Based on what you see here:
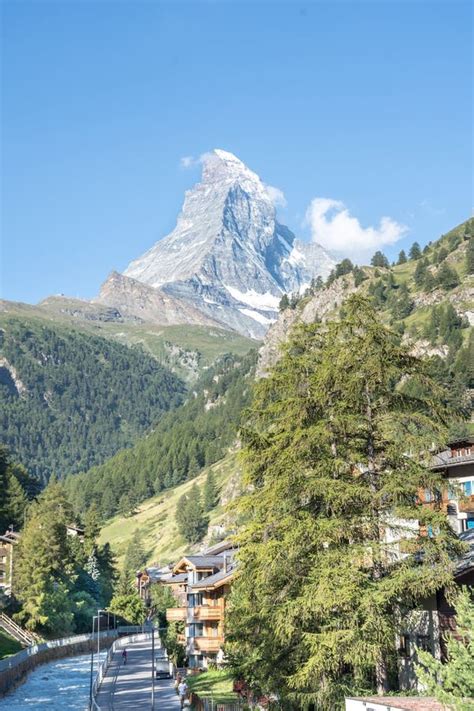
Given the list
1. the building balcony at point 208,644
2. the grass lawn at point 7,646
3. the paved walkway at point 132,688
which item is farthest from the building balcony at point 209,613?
the grass lawn at point 7,646

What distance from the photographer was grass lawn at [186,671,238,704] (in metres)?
53.8

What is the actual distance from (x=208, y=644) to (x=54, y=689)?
1440 centimetres

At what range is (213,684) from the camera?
60.7 metres

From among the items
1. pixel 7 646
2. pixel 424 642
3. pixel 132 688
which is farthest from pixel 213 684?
pixel 7 646

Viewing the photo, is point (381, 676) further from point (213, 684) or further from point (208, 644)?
point (208, 644)

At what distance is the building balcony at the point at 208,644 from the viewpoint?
7112cm

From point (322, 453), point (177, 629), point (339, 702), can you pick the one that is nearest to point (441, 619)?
point (339, 702)

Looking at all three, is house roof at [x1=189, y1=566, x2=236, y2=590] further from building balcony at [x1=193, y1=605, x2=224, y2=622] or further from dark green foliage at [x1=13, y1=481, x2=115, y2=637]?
dark green foliage at [x1=13, y1=481, x2=115, y2=637]

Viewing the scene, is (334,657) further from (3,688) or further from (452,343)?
(452,343)

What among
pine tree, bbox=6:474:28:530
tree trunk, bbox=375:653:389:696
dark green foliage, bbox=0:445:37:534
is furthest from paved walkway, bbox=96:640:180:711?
pine tree, bbox=6:474:28:530

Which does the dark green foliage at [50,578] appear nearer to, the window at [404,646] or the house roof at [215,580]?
the house roof at [215,580]

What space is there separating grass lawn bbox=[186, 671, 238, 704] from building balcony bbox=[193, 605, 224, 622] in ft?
16.0

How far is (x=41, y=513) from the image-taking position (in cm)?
11244

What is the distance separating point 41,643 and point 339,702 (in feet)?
222
